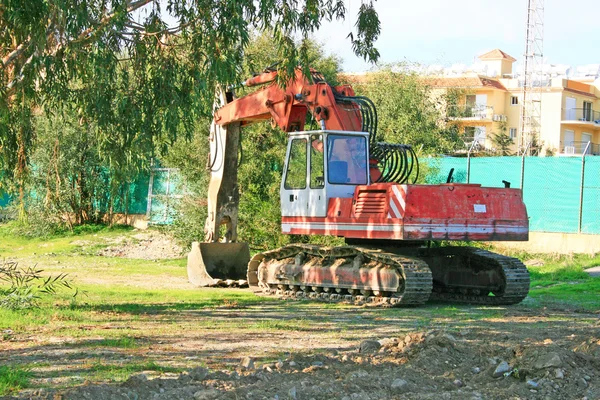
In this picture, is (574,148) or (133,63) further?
(574,148)

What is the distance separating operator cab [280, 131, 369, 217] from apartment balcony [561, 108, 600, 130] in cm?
5098

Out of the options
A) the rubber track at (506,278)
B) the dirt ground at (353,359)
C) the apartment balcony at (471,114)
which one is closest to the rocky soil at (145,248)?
the rubber track at (506,278)

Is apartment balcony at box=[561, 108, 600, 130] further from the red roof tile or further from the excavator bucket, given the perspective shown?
the excavator bucket

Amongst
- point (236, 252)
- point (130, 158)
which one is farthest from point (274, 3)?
point (236, 252)

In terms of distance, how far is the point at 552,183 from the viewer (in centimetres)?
2362

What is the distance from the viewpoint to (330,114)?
49.3ft

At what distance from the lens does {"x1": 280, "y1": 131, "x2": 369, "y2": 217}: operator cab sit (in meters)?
14.8

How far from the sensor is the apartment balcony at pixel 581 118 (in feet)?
207

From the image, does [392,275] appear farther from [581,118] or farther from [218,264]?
[581,118]

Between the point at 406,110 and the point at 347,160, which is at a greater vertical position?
the point at 406,110

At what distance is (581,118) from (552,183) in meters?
43.5

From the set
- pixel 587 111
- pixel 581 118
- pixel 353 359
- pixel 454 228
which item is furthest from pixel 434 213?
pixel 587 111

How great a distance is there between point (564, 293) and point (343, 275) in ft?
14.9

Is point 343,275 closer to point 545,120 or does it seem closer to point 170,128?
point 170,128
